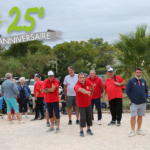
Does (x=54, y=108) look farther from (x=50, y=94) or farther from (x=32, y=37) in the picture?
(x=32, y=37)

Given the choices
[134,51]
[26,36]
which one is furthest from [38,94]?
[26,36]

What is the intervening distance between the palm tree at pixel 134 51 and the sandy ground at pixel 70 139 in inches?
160

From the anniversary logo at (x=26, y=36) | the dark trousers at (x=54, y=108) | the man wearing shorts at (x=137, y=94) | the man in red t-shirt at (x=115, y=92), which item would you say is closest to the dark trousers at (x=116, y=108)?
the man in red t-shirt at (x=115, y=92)

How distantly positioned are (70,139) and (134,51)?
251 inches

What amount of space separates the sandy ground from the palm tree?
13.3 ft

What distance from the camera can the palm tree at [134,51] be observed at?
1056 centimetres

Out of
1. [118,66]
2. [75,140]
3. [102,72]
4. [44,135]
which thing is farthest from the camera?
[102,72]

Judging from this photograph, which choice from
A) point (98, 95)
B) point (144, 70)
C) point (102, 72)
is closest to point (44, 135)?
point (98, 95)

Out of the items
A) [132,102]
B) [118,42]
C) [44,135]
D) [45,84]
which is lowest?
[44,135]

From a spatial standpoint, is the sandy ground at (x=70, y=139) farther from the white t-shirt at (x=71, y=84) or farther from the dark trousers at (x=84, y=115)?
the white t-shirt at (x=71, y=84)

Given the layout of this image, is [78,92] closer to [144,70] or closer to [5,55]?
[144,70]

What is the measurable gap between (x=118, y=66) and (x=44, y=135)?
637cm

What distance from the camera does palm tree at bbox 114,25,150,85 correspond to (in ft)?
34.7

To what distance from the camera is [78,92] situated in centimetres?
596
